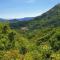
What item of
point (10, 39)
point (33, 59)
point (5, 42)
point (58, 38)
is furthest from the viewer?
point (58, 38)

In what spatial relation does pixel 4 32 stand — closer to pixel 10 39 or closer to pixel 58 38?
pixel 10 39

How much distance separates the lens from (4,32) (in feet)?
279

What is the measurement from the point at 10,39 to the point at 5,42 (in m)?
5.95

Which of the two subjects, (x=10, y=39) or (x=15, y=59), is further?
(x=10, y=39)

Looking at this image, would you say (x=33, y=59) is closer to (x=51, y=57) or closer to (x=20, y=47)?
(x=51, y=57)

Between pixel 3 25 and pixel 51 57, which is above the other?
pixel 3 25

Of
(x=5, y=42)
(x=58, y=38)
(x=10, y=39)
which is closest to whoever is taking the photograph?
(x=5, y=42)

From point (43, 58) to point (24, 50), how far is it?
28586mm

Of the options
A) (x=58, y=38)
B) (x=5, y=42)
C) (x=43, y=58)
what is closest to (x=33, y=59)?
(x=43, y=58)

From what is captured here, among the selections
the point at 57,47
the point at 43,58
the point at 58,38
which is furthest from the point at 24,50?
the point at 43,58

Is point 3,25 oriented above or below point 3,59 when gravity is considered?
above

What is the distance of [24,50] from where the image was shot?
80.3 metres

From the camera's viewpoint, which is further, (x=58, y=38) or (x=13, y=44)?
(x=58, y=38)

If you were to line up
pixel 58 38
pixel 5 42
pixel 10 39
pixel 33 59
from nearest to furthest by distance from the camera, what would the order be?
pixel 33 59
pixel 5 42
pixel 10 39
pixel 58 38
